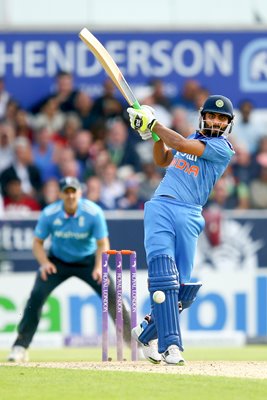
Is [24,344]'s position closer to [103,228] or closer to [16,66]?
[103,228]

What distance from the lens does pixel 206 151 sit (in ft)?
28.9

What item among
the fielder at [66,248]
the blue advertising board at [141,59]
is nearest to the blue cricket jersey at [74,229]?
the fielder at [66,248]

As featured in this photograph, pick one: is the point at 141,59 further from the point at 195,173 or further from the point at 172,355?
the point at 172,355

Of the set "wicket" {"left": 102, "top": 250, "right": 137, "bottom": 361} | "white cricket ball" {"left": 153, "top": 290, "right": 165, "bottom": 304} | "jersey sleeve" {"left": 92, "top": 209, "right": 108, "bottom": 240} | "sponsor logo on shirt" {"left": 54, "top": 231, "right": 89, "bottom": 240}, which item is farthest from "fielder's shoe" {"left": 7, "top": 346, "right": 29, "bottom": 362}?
"white cricket ball" {"left": 153, "top": 290, "right": 165, "bottom": 304}

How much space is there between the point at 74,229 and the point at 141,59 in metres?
5.74

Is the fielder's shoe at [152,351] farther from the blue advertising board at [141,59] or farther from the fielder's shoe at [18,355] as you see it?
the blue advertising board at [141,59]

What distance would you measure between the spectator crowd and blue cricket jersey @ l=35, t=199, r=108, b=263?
147 inches

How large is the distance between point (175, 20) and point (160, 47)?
508 mm

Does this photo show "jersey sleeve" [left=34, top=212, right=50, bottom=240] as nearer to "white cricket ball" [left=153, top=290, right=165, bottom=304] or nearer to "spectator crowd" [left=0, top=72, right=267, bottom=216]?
"white cricket ball" [left=153, top=290, right=165, bottom=304]

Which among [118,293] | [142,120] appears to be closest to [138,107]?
[142,120]

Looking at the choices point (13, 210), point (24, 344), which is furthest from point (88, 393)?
point (13, 210)

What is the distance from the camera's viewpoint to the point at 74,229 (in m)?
12.0

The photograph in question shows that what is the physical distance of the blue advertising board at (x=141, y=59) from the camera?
17.1m

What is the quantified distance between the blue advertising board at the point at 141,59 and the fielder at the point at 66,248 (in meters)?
5.28
